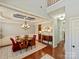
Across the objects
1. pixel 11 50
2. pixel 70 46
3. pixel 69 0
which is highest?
pixel 69 0

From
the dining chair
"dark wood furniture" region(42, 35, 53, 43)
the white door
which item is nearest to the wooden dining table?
the dining chair

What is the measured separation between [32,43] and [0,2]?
6.47 m

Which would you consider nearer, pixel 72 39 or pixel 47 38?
pixel 72 39

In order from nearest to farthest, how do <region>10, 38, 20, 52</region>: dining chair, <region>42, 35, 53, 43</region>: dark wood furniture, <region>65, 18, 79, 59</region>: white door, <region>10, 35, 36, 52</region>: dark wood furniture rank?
<region>65, 18, 79, 59</region>: white door → <region>10, 38, 20, 52</region>: dining chair → <region>10, 35, 36, 52</region>: dark wood furniture → <region>42, 35, 53, 43</region>: dark wood furniture

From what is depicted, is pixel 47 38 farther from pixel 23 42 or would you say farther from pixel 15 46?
pixel 15 46

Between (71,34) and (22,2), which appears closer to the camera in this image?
(22,2)

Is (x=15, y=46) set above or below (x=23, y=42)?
below

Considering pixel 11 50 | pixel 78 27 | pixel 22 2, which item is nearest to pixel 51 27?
pixel 11 50

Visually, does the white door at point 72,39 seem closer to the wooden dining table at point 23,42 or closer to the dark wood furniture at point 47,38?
the wooden dining table at point 23,42

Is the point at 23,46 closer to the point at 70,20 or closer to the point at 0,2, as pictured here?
the point at 70,20

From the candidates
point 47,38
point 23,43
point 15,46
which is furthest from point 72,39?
point 47,38

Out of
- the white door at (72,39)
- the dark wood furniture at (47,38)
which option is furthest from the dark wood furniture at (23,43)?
the white door at (72,39)

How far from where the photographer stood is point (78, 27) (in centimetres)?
434

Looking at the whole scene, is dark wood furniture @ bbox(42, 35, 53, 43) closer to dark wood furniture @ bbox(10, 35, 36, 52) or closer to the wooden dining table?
dark wood furniture @ bbox(10, 35, 36, 52)
